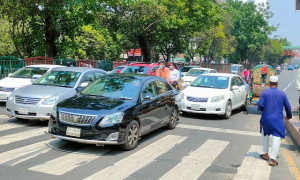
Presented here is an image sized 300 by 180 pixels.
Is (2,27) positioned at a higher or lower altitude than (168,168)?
higher

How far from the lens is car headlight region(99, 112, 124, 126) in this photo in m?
6.77

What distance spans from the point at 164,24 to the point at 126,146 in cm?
2155

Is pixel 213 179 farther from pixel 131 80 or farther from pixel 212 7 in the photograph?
pixel 212 7

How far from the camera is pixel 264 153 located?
7031 millimetres

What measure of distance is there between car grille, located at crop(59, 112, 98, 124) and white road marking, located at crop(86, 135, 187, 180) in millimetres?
1010

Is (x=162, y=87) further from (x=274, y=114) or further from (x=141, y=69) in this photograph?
(x=141, y=69)

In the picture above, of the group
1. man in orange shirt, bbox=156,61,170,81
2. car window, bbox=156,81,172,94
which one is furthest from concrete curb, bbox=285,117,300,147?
man in orange shirt, bbox=156,61,170,81

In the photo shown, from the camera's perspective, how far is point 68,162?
623cm

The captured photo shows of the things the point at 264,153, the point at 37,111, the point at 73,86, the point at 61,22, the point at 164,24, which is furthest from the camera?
the point at 164,24

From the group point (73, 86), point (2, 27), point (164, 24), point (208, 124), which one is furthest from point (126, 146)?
point (2, 27)

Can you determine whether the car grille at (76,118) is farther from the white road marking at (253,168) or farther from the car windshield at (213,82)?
the car windshield at (213,82)

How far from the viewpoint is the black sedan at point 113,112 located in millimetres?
6758

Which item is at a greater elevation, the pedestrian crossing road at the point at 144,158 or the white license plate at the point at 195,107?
the white license plate at the point at 195,107

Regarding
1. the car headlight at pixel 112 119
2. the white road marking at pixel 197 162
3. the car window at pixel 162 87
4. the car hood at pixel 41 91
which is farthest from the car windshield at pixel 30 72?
the white road marking at pixel 197 162
